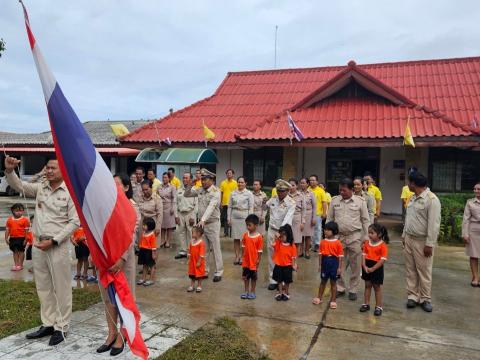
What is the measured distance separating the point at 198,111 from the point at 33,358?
12.3 meters

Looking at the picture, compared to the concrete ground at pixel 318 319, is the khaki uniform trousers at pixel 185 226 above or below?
above

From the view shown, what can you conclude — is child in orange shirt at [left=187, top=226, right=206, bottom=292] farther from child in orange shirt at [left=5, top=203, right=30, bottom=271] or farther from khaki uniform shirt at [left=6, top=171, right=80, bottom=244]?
child in orange shirt at [left=5, top=203, right=30, bottom=271]

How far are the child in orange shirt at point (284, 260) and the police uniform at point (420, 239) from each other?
156 cm

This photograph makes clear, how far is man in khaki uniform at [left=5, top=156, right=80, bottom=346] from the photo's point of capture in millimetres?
4059

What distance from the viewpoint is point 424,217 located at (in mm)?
5270

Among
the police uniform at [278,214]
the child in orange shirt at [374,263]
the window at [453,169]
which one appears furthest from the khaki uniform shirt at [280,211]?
the window at [453,169]

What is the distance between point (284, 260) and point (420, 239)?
1786 millimetres

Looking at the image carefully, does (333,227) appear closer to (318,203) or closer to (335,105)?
(318,203)

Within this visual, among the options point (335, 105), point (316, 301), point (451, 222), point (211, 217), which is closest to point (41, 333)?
point (211, 217)

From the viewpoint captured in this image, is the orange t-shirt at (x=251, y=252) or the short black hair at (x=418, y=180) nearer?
the short black hair at (x=418, y=180)

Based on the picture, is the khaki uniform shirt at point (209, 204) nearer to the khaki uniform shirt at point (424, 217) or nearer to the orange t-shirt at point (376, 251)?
the orange t-shirt at point (376, 251)

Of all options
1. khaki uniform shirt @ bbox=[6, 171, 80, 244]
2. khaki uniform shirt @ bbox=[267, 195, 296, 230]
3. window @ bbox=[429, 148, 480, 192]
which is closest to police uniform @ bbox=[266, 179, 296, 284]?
khaki uniform shirt @ bbox=[267, 195, 296, 230]

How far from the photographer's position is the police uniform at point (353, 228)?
558 cm

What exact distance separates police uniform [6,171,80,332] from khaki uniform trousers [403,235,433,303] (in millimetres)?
4143
